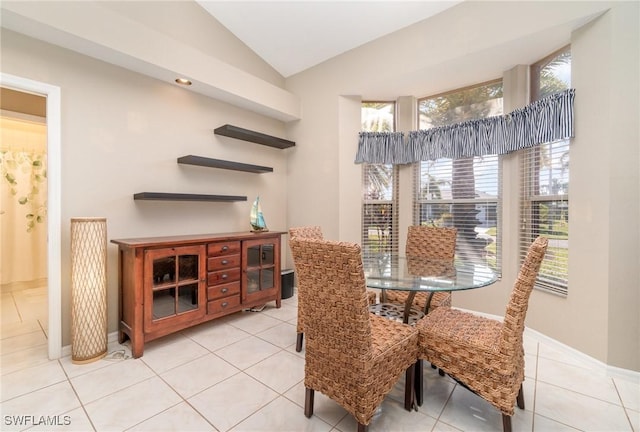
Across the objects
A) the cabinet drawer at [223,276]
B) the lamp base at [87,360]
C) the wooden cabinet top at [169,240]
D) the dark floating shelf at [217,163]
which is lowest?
the lamp base at [87,360]

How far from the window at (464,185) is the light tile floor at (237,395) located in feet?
3.95

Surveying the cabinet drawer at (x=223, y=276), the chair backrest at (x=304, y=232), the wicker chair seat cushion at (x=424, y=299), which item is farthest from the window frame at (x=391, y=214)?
the cabinet drawer at (x=223, y=276)

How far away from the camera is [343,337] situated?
1.35m

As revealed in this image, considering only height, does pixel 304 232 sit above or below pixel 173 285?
above

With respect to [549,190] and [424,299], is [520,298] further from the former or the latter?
[549,190]

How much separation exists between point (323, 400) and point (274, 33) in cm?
378

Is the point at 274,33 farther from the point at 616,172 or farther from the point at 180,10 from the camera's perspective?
the point at 616,172

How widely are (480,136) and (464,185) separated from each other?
1.93 feet

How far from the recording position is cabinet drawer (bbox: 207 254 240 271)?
8.82ft

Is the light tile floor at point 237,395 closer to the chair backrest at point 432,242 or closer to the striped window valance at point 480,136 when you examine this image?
the chair backrest at point 432,242

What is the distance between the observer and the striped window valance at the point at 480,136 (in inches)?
96.0

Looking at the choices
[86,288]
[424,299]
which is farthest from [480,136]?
[86,288]

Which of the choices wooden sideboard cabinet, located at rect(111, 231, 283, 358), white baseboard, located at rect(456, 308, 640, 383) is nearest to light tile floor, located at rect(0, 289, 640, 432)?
white baseboard, located at rect(456, 308, 640, 383)

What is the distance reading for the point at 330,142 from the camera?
145 inches
